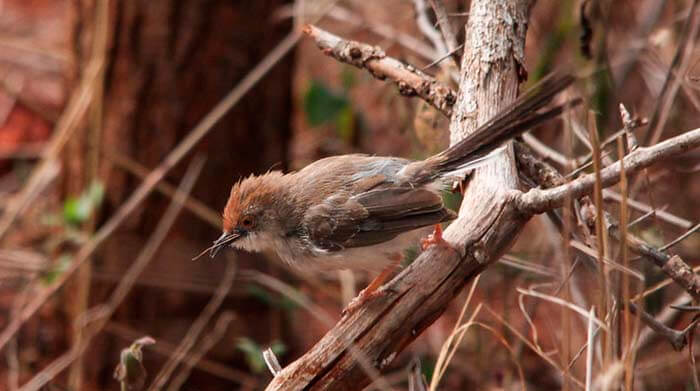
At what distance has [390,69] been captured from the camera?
3.66 metres

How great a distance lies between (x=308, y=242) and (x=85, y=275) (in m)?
3.13

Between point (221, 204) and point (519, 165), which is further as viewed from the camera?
point (221, 204)

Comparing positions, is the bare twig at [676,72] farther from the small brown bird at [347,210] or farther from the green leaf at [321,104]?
the green leaf at [321,104]

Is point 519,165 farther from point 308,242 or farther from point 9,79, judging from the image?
point 9,79

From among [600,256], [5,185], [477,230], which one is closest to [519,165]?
[477,230]

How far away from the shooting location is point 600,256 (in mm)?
2475

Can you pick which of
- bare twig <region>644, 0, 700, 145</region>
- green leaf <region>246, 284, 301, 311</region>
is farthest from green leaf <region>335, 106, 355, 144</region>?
bare twig <region>644, 0, 700, 145</region>

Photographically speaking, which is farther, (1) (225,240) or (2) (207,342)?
(2) (207,342)

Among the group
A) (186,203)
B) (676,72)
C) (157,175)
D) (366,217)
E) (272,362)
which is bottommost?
(272,362)

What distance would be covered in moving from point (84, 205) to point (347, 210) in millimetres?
3012

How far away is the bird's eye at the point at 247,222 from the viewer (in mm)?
3881

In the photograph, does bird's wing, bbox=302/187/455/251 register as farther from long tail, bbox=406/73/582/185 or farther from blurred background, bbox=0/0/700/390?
blurred background, bbox=0/0/700/390

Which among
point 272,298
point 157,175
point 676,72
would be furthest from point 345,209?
point 272,298

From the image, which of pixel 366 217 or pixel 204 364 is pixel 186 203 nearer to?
pixel 204 364
